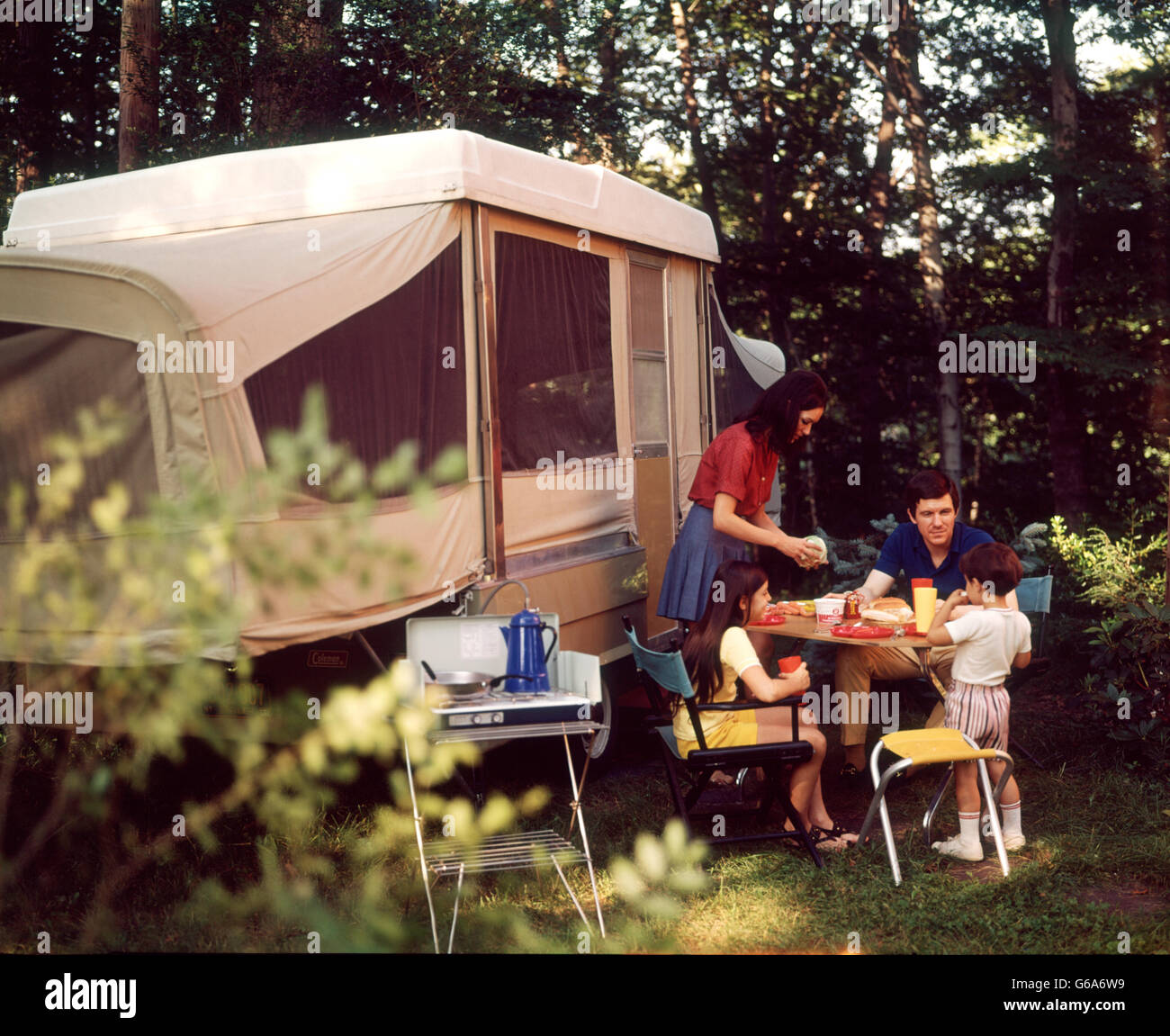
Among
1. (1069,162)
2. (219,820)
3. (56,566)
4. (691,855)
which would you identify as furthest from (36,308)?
(1069,162)

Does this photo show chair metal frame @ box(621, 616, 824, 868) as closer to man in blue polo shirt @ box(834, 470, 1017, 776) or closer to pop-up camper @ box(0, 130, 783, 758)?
pop-up camper @ box(0, 130, 783, 758)

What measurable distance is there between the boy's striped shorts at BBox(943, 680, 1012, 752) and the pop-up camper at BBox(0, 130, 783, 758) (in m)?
1.70

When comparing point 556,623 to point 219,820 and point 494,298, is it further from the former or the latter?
Result: point 219,820

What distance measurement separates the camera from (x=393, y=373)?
4.72m

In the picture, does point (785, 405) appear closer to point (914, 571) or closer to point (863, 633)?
point (914, 571)

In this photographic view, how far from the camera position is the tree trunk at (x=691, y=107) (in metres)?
14.7

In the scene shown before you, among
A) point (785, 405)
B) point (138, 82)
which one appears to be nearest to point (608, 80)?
point (138, 82)

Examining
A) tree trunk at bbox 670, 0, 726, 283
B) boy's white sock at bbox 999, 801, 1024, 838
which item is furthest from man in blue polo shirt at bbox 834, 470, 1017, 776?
tree trunk at bbox 670, 0, 726, 283

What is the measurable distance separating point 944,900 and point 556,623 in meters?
1.68

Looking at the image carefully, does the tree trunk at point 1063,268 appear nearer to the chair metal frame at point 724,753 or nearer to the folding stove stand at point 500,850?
the chair metal frame at point 724,753

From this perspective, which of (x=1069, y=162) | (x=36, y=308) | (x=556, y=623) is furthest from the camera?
(x=1069, y=162)

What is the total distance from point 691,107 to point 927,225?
3.62 m
